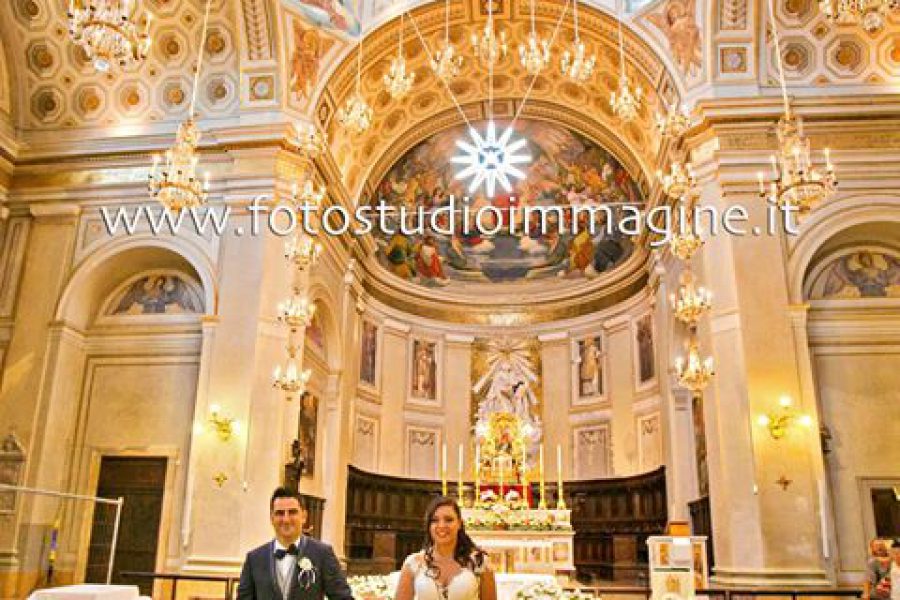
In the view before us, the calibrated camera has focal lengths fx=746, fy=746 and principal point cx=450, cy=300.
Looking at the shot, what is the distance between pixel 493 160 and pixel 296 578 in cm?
1794

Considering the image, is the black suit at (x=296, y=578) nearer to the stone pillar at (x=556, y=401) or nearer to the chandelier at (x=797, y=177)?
the chandelier at (x=797, y=177)

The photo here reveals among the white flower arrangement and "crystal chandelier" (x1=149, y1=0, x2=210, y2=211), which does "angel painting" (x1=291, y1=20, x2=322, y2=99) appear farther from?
the white flower arrangement

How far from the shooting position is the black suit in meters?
3.60

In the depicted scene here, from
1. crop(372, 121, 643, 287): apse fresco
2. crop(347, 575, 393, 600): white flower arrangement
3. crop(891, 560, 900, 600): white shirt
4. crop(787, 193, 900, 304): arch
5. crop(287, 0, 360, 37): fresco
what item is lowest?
crop(347, 575, 393, 600): white flower arrangement

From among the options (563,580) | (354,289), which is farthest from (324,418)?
(563,580)

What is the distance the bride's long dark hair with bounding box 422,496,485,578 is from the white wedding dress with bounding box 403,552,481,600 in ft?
0.11

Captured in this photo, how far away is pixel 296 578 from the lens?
360 cm

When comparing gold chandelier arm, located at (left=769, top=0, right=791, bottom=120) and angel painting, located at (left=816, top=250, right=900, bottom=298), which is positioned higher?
gold chandelier arm, located at (left=769, top=0, right=791, bottom=120)

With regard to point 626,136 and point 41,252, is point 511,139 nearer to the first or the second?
point 626,136

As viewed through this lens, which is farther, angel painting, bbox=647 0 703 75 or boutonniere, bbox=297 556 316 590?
angel painting, bbox=647 0 703 75

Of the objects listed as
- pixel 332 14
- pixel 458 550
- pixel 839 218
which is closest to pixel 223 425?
pixel 332 14

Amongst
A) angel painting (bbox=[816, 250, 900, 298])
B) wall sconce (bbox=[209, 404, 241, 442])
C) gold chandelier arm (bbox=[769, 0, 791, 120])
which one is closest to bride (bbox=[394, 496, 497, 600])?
gold chandelier arm (bbox=[769, 0, 791, 120])

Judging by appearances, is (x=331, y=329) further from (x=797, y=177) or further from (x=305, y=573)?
(x=305, y=573)

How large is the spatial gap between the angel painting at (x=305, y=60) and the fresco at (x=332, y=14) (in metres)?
0.23
